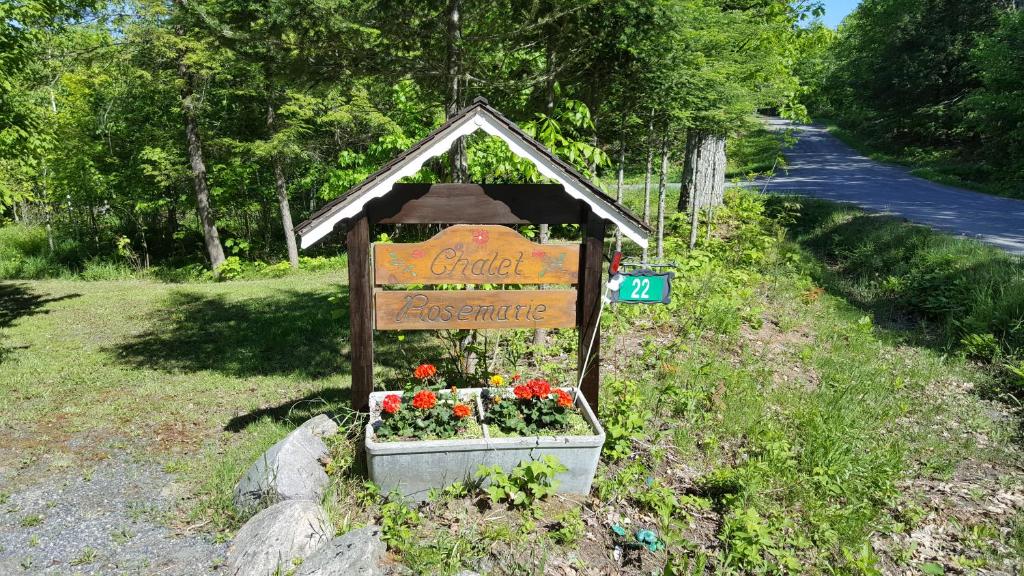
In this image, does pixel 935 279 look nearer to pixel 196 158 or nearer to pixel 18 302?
pixel 196 158

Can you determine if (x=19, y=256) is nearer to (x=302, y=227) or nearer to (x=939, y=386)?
(x=302, y=227)

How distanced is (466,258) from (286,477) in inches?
72.6

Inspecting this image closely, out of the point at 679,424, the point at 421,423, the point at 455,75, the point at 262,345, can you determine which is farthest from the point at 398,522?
the point at 262,345

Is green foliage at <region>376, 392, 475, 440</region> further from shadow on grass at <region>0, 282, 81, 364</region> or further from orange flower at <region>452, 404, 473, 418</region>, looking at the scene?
shadow on grass at <region>0, 282, 81, 364</region>

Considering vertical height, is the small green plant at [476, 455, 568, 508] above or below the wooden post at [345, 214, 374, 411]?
below

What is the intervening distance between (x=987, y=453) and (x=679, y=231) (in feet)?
24.8

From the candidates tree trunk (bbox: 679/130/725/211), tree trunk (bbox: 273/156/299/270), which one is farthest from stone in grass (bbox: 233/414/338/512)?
tree trunk (bbox: 273/156/299/270)

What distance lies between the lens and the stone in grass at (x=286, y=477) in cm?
371

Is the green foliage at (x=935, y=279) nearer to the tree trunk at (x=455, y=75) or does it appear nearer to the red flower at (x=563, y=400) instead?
the red flower at (x=563, y=400)

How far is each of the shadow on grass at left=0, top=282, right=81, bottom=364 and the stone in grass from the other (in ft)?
23.5

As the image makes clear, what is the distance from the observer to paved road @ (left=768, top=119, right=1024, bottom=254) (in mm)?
11453

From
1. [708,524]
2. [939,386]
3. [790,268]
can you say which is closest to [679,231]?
[790,268]

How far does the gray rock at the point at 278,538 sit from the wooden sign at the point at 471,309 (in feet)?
4.27

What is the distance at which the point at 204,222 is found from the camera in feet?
45.7
